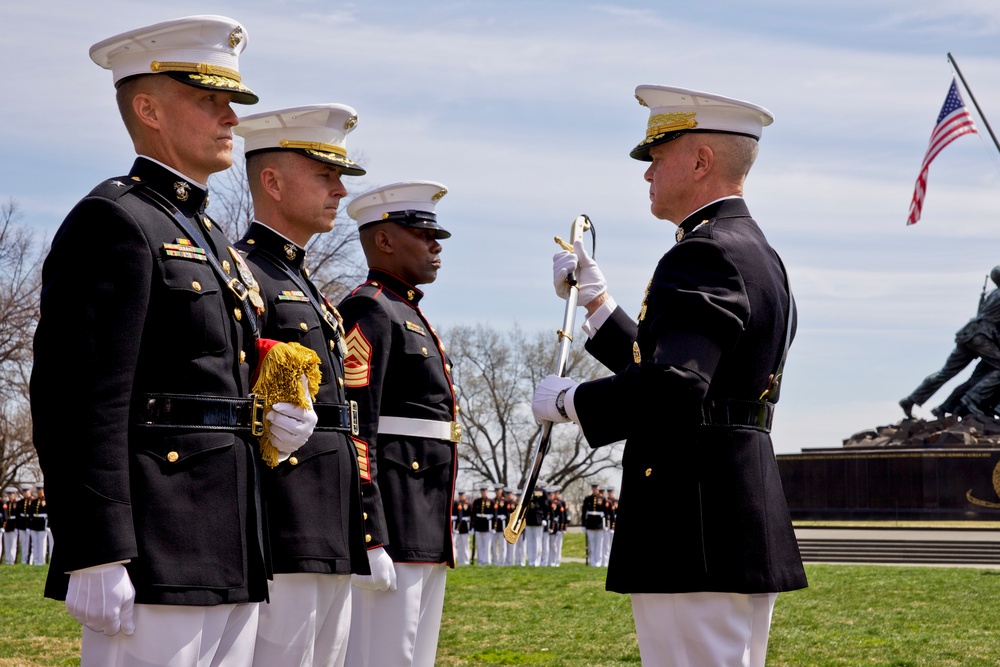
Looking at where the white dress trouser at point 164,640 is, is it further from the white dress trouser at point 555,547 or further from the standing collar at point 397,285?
the white dress trouser at point 555,547

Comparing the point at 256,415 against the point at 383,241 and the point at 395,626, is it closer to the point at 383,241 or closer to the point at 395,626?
the point at 395,626

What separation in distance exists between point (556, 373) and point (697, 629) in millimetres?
1199

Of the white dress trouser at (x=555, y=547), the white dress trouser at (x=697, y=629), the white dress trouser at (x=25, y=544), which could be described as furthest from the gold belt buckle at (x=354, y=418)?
the white dress trouser at (x=25, y=544)

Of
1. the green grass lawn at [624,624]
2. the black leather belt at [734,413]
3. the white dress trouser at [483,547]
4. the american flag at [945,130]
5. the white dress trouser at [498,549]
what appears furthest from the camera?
the white dress trouser at [498,549]

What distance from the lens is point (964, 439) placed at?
3506cm

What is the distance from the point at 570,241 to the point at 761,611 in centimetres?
195

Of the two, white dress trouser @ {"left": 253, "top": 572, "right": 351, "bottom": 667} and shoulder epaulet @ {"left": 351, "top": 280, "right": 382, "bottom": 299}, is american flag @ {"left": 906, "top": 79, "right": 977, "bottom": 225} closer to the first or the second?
shoulder epaulet @ {"left": 351, "top": 280, "right": 382, "bottom": 299}

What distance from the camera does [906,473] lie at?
33750mm

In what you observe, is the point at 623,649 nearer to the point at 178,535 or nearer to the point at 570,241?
the point at 570,241

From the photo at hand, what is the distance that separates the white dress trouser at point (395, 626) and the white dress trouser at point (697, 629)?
1.83 metres

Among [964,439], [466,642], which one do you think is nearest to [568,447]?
[964,439]

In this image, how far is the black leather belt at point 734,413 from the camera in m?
4.65

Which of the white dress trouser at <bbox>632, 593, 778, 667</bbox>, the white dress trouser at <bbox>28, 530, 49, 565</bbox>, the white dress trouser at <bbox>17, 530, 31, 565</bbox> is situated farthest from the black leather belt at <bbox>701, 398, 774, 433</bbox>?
the white dress trouser at <bbox>17, 530, 31, 565</bbox>

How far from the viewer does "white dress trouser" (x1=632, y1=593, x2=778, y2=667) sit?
14.6 feet
